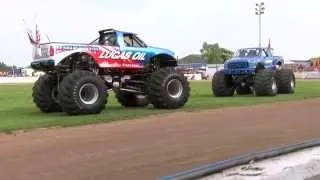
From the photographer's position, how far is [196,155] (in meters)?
10.1

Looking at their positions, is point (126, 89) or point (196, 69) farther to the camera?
point (196, 69)

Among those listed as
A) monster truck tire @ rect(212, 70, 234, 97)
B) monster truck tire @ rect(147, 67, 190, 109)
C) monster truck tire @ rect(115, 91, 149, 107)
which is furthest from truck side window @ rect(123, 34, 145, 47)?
monster truck tire @ rect(212, 70, 234, 97)

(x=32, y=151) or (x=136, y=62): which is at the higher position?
(x=136, y=62)

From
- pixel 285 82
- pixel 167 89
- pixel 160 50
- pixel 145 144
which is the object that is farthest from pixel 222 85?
pixel 145 144

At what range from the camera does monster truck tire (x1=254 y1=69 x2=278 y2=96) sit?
26.2 m

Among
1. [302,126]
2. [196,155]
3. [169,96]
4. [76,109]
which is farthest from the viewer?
[169,96]

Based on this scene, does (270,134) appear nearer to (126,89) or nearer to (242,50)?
(126,89)

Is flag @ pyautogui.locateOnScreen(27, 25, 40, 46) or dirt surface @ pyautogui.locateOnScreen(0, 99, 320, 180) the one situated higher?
flag @ pyautogui.locateOnScreen(27, 25, 40, 46)

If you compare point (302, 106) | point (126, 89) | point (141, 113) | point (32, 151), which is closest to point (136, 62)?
point (126, 89)

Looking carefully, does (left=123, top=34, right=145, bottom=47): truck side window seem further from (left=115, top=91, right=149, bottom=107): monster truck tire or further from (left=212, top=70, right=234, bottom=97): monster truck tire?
(left=212, top=70, right=234, bottom=97): monster truck tire

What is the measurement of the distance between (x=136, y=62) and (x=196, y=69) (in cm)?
6444

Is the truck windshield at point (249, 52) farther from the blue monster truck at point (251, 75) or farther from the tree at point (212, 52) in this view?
the tree at point (212, 52)

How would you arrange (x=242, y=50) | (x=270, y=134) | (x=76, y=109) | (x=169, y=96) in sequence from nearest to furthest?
(x=270, y=134) → (x=76, y=109) → (x=169, y=96) → (x=242, y=50)

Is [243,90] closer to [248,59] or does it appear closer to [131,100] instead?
[248,59]
